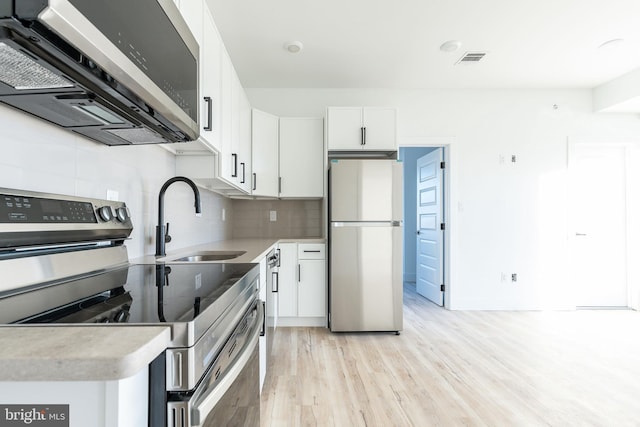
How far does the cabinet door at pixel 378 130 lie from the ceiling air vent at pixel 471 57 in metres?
0.84

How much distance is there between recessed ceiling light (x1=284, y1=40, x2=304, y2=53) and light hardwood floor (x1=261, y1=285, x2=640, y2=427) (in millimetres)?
2562

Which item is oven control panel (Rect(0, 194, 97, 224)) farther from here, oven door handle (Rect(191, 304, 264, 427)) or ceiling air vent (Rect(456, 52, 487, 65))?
ceiling air vent (Rect(456, 52, 487, 65))

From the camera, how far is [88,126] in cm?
111

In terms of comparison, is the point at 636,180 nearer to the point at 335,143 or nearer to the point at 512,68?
the point at 512,68

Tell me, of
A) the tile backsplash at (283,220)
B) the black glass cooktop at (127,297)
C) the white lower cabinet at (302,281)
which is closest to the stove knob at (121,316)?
the black glass cooktop at (127,297)

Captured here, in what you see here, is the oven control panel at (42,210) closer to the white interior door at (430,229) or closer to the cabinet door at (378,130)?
the cabinet door at (378,130)

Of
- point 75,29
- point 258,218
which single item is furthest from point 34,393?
point 258,218

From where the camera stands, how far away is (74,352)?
1.47ft

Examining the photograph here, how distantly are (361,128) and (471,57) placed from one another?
1.21 meters

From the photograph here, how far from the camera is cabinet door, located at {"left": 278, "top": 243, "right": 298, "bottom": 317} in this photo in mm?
3152

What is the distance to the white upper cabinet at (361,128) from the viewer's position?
3.26 metres

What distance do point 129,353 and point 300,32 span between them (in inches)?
109

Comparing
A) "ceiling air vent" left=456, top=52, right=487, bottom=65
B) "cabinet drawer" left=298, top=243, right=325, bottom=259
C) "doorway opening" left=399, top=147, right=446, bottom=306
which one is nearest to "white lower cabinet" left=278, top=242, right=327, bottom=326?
"cabinet drawer" left=298, top=243, right=325, bottom=259

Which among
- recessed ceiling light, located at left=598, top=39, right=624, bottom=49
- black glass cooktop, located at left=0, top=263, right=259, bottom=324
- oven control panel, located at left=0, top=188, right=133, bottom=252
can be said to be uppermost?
recessed ceiling light, located at left=598, top=39, right=624, bottom=49
